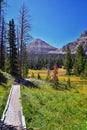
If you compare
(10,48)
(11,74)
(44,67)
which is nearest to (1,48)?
(10,48)

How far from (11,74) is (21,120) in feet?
104

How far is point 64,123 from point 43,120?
1.26 m

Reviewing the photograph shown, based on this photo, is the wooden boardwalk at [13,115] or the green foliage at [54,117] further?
the wooden boardwalk at [13,115]

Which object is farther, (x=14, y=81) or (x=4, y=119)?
(x=14, y=81)

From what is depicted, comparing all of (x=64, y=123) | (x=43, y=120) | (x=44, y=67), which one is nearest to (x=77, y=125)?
(x=64, y=123)

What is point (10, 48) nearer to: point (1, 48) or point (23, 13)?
point (1, 48)

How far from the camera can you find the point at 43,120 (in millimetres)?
14312

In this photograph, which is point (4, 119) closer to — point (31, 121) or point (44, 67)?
point (31, 121)

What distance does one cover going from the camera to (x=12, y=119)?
1452 centimetres

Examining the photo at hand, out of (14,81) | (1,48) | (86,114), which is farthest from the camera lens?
(1,48)

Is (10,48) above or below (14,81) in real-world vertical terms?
above

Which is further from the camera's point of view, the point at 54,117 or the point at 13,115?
the point at 13,115

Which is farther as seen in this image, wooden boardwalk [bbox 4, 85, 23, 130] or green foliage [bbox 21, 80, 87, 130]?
wooden boardwalk [bbox 4, 85, 23, 130]

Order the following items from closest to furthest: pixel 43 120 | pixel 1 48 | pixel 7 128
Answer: pixel 7 128
pixel 43 120
pixel 1 48
